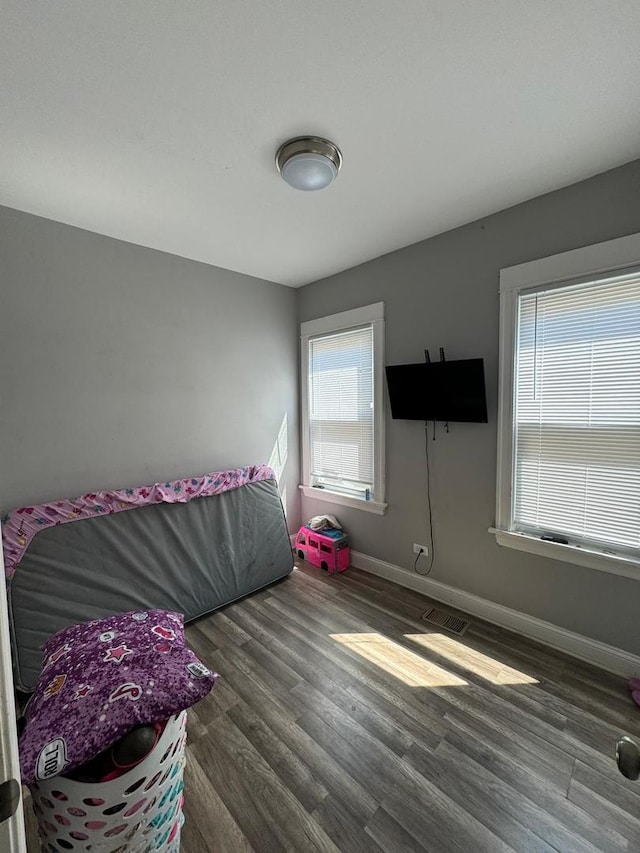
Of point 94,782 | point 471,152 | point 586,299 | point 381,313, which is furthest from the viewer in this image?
point 381,313

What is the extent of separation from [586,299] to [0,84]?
2.77 metres

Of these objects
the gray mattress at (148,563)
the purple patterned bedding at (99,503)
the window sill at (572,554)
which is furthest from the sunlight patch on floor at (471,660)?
the purple patterned bedding at (99,503)

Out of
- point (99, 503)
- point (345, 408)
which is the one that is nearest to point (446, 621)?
point (345, 408)

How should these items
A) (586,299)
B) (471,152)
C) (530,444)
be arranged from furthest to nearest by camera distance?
(530,444), (586,299), (471,152)

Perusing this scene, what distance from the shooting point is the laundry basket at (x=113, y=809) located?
0.90 metres

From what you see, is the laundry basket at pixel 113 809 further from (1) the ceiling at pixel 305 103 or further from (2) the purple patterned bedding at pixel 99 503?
(1) the ceiling at pixel 305 103

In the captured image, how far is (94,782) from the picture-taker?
0.90m

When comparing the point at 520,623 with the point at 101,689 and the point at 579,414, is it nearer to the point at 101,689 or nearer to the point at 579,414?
the point at 579,414

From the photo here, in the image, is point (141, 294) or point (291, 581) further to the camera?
point (291, 581)

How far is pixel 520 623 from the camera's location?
219 cm

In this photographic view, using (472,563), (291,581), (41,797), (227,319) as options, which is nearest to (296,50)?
(227,319)

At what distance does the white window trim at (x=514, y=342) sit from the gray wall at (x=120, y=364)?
6.59 feet

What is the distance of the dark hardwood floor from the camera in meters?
1.22

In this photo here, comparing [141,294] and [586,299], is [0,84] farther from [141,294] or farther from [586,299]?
[586,299]
